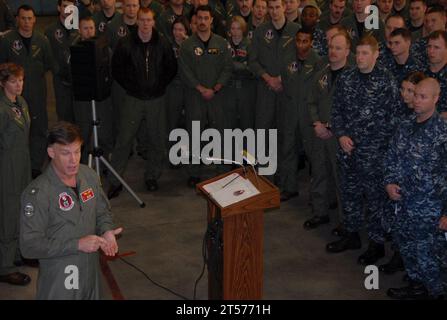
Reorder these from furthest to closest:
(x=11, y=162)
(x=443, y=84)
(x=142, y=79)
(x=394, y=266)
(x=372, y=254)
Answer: (x=142, y=79)
(x=443, y=84)
(x=372, y=254)
(x=394, y=266)
(x=11, y=162)

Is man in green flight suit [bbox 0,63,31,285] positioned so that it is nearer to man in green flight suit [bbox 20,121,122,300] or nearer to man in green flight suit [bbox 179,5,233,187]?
man in green flight suit [bbox 20,121,122,300]

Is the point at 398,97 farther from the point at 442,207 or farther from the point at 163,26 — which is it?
the point at 163,26

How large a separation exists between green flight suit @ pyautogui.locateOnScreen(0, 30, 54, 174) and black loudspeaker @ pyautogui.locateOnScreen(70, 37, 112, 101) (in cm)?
148

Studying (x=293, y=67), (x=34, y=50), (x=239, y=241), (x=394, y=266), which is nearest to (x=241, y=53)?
(x=293, y=67)

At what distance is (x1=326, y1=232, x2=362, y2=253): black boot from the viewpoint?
607cm

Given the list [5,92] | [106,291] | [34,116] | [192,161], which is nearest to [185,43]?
[192,161]

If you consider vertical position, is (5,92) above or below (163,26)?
below

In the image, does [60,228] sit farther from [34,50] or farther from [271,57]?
[34,50]

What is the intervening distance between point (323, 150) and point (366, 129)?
785 millimetres

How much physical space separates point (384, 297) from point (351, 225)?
0.93 m

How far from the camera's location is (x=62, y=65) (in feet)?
26.3
